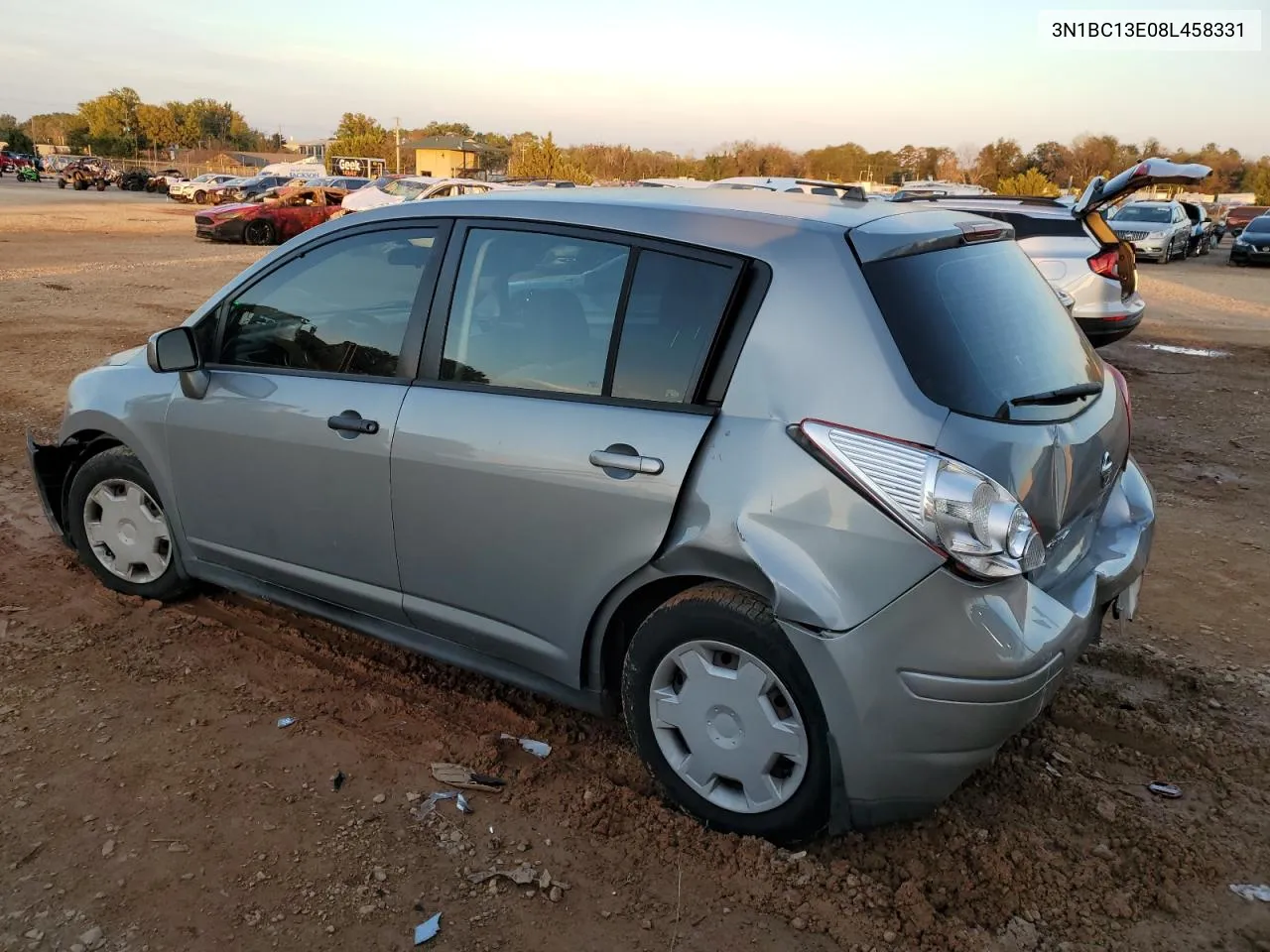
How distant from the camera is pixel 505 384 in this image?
3061mm

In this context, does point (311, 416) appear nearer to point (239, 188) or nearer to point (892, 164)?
point (239, 188)

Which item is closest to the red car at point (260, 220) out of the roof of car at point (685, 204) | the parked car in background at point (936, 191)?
the parked car in background at point (936, 191)

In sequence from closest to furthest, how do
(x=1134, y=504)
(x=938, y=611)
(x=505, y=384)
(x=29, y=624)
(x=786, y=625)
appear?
(x=938, y=611) → (x=786, y=625) → (x=505, y=384) → (x=1134, y=504) → (x=29, y=624)

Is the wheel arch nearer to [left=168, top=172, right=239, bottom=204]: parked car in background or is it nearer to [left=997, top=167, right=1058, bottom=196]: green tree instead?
[left=997, top=167, right=1058, bottom=196]: green tree

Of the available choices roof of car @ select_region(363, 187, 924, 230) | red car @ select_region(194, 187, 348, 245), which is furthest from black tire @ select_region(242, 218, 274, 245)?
roof of car @ select_region(363, 187, 924, 230)

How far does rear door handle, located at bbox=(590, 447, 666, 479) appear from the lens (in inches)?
104

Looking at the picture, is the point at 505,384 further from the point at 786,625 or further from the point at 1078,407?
the point at 1078,407

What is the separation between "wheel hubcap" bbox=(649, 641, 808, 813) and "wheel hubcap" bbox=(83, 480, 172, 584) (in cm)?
249

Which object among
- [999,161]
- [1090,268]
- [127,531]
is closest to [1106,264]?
[1090,268]

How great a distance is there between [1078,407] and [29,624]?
4.11m

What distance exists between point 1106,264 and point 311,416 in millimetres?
8496

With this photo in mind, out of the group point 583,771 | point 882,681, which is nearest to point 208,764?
point 583,771

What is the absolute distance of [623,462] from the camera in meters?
2.69

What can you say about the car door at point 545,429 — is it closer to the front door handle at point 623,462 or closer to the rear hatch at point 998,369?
the front door handle at point 623,462
